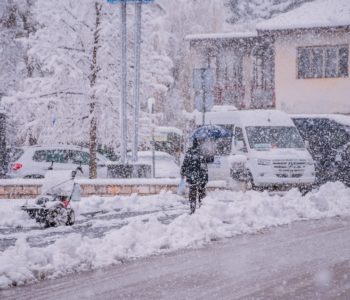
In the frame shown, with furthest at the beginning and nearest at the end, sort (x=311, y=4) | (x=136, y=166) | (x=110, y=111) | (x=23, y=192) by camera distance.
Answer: (x=311, y=4), (x=110, y=111), (x=136, y=166), (x=23, y=192)

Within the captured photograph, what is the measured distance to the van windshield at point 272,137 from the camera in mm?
20266

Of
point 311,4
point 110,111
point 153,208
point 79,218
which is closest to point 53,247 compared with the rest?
point 79,218

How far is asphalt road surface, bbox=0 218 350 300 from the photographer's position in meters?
7.06

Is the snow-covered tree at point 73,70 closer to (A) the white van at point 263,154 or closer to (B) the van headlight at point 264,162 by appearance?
(A) the white van at point 263,154

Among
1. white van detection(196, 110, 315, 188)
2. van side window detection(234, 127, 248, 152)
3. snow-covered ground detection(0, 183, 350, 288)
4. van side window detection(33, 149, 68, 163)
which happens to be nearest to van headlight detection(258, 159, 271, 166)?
white van detection(196, 110, 315, 188)

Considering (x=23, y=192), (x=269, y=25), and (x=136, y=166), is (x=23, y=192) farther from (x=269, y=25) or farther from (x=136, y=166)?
(x=269, y=25)

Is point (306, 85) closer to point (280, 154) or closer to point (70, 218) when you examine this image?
point (280, 154)

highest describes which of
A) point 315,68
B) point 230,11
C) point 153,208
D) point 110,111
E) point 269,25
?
point 230,11

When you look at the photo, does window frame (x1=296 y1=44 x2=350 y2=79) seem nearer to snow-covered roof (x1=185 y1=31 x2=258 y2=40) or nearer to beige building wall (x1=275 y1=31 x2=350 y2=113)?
beige building wall (x1=275 y1=31 x2=350 y2=113)

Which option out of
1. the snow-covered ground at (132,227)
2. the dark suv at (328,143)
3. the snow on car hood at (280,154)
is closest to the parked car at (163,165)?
the snow on car hood at (280,154)

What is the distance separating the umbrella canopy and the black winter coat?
13.2 ft

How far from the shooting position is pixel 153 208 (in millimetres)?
15773

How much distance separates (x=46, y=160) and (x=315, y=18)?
49.8ft

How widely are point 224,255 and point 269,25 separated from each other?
868 inches
